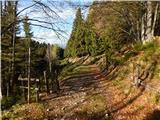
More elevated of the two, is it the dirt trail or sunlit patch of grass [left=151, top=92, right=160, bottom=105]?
sunlit patch of grass [left=151, top=92, right=160, bottom=105]

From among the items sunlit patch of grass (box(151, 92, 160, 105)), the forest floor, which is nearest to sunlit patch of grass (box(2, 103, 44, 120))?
the forest floor

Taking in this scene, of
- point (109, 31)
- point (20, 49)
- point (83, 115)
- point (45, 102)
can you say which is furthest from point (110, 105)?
point (109, 31)

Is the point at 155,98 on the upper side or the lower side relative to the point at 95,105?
upper

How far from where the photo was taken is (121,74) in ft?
86.3

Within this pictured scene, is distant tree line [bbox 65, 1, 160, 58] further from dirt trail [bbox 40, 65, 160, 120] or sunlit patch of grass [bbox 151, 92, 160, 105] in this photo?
sunlit patch of grass [bbox 151, 92, 160, 105]

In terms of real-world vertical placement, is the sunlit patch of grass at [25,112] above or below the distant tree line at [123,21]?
below

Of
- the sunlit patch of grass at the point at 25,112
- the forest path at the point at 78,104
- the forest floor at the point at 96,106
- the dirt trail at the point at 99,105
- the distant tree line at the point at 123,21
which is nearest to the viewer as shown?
the forest floor at the point at 96,106

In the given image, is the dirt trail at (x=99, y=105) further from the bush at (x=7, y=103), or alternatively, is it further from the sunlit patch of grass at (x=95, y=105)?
the bush at (x=7, y=103)

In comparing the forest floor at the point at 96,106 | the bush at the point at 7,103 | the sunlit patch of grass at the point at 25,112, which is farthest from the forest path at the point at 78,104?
the bush at the point at 7,103

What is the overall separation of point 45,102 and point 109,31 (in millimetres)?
30206

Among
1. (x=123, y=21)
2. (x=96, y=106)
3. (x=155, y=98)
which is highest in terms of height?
(x=123, y=21)

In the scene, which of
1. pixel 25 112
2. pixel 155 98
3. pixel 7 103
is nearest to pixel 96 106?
pixel 155 98

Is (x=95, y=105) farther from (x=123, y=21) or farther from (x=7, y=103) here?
(x=123, y=21)

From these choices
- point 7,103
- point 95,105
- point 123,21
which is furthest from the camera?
point 123,21
